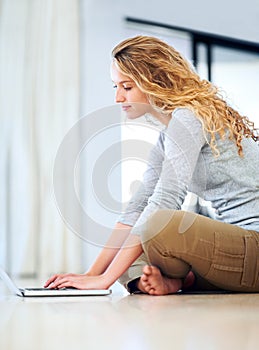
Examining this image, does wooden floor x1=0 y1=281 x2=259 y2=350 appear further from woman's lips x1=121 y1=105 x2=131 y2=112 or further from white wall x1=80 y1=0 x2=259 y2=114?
white wall x1=80 y1=0 x2=259 y2=114

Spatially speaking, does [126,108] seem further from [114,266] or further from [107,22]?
[107,22]

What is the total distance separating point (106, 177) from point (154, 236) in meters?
0.21

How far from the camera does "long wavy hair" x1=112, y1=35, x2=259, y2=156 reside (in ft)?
7.39

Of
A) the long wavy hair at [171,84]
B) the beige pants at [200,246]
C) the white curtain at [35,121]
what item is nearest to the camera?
the beige pants at [200,246]

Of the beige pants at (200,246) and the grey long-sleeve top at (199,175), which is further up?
the grey long-sleeve top at (199,175)

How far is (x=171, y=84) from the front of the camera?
7.65 ft

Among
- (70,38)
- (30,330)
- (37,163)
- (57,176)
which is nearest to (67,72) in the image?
(70,38)

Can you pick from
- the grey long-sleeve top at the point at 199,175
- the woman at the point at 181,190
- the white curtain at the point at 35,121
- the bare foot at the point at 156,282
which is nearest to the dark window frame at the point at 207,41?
the white curtain at the point at 35,121

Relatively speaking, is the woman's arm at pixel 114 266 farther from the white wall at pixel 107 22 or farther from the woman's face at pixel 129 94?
the white wall at pixel 107 22

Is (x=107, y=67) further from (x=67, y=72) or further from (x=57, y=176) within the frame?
(x=57, y=176)

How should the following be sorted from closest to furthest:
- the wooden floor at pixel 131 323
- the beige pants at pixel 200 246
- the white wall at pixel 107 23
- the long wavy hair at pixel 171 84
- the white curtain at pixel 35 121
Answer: the wooden floor at pixel 131 323 < the beige pants at pixel 200 246 < the long wavy hair at pixel 171 84 < the white curtain at pixel 35 121 < the white wall at pixel 107 23

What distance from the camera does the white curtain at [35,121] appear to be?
5316 mm

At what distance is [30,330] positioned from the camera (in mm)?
1311

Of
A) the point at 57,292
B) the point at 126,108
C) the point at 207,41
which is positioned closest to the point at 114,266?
the point at 57,292
